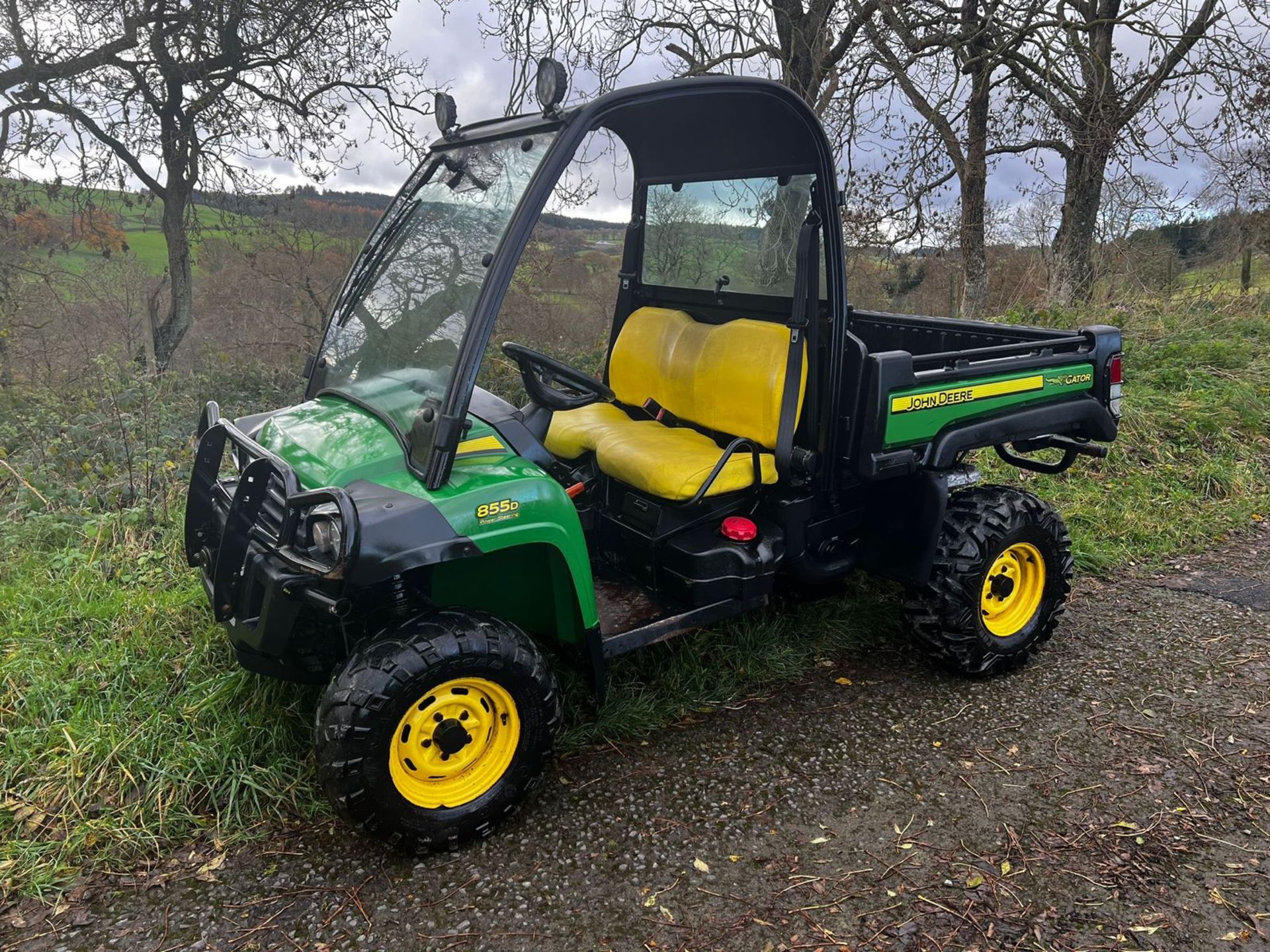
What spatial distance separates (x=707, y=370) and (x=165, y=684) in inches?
93.5

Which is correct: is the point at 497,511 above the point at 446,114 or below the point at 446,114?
below

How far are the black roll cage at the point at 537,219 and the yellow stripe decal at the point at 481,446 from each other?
15 centimetres

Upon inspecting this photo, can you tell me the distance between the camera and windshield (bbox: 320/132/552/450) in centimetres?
269

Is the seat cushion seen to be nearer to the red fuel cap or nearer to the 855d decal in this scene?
the red fuel cap

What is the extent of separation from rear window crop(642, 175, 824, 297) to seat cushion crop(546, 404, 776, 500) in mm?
692

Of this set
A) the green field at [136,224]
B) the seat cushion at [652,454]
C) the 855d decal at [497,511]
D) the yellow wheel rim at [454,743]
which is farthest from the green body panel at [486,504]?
the green field at [136,224]

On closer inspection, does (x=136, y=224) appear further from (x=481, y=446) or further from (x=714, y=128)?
(x=481, y=446)

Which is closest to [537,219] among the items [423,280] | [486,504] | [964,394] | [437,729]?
[423,280]

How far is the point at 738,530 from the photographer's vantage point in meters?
3.29

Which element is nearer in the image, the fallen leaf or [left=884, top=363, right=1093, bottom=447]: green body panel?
the fallen leaf

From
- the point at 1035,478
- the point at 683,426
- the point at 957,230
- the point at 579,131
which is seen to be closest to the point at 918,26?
the point at 957,230

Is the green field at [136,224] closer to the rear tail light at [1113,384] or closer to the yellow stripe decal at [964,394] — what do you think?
the yellow stripe decal at [964,394]

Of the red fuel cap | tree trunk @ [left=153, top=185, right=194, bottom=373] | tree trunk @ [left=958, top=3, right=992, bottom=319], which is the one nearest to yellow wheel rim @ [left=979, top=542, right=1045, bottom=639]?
the red fuel cap

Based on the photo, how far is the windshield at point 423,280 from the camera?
269 centimetres
